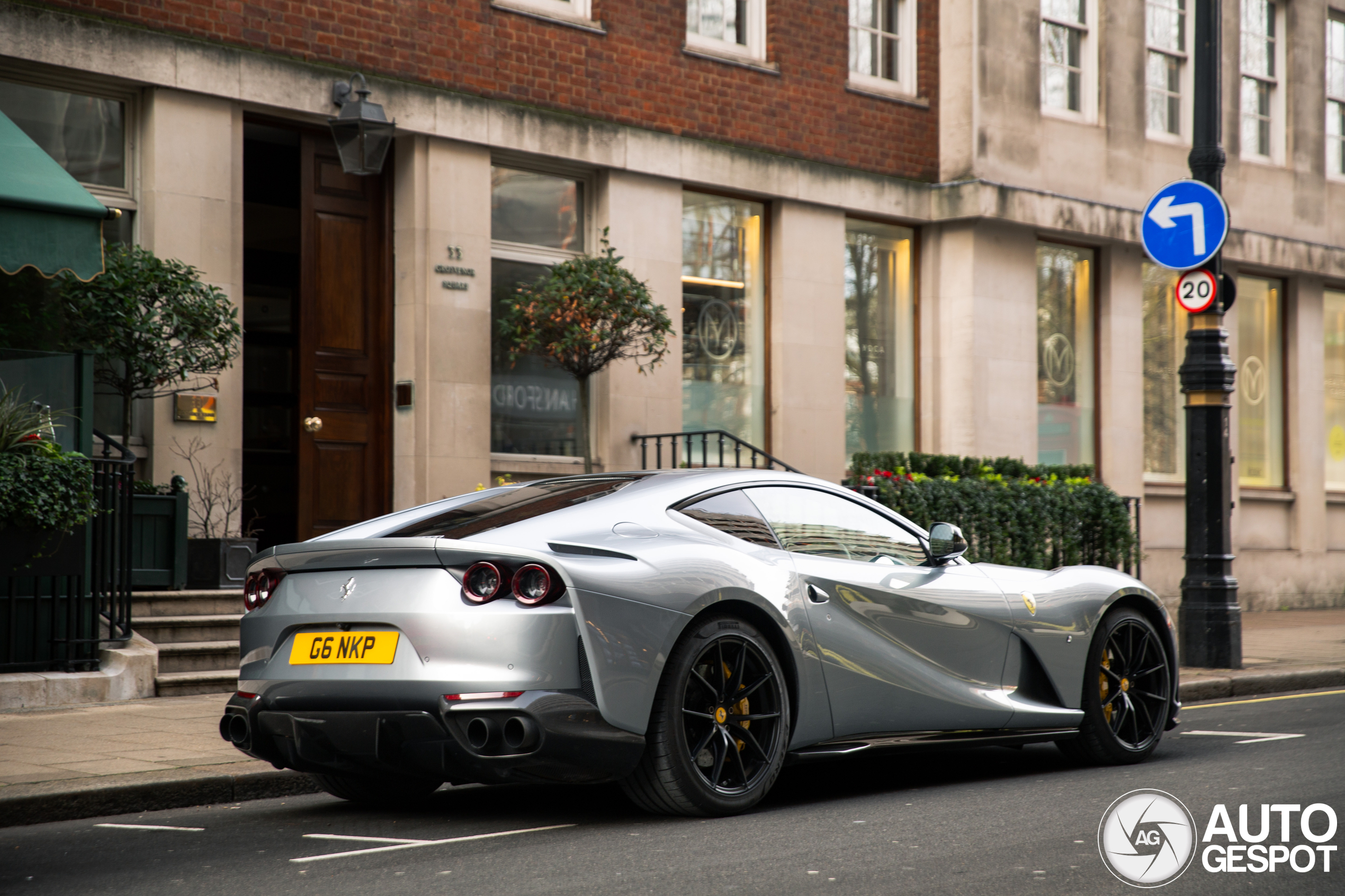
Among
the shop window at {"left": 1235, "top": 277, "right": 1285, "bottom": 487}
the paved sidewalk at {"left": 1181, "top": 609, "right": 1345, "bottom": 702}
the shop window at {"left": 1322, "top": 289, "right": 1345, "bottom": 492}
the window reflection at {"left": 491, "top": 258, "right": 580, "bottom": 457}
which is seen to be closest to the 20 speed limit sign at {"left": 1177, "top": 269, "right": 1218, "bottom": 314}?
the paved sidewalk at {"left": 1181, "top": 609, "right": 1345, "bottom": 702}

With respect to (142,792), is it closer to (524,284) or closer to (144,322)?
(144,322)

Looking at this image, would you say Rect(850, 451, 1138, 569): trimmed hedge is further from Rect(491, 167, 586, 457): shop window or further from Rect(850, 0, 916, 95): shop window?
Rect(850, 0, 916, 95): shop window

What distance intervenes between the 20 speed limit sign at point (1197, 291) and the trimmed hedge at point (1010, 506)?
2.93 metres

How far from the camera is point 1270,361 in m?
21.2

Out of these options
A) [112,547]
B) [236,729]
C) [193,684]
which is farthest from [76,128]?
[236,729]

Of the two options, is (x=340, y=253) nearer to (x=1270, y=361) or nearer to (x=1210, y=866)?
(x=1210, y=866)

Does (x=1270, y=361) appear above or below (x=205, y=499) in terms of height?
above

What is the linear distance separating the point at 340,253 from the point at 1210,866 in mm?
10209

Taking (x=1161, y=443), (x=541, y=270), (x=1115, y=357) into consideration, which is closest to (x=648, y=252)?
(x=541, y=270)

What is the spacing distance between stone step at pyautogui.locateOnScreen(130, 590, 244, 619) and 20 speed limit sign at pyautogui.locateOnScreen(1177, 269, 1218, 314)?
7.66 m

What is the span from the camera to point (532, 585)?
Answer: 5.17 meters

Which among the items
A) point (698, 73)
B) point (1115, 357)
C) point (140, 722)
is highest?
point (698, 73)

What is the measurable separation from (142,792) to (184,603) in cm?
462

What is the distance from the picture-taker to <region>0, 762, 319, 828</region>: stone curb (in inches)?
231
